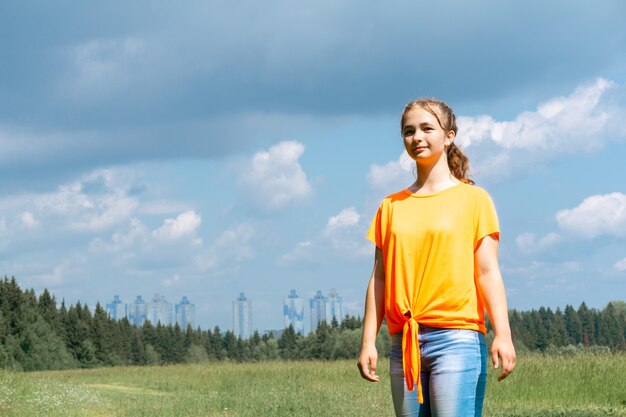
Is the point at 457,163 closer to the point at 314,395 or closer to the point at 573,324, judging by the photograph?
the point at 314,395

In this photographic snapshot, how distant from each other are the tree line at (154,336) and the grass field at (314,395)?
1764 cm

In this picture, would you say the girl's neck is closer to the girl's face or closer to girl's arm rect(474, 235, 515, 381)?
the girl's face

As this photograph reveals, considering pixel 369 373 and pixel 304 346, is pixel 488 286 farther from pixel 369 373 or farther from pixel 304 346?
pixel 304 346

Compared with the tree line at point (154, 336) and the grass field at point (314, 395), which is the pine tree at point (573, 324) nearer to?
the tree line at point (154, 336)

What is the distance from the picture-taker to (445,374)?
353 centimetres

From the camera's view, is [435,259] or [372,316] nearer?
[435,259]

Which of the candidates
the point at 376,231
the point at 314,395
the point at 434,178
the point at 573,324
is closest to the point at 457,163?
the point at 434,178

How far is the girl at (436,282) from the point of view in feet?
11.7

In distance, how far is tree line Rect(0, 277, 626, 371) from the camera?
50312 mm

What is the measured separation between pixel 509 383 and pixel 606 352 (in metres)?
3.39

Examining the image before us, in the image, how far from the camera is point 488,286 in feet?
12.3

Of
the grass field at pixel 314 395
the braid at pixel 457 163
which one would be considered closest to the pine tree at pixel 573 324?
the grass field at pixel 314 395

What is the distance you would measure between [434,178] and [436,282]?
474 mm

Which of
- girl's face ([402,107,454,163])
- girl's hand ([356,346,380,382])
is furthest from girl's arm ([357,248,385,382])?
girl's face ([402,107,454,163])
